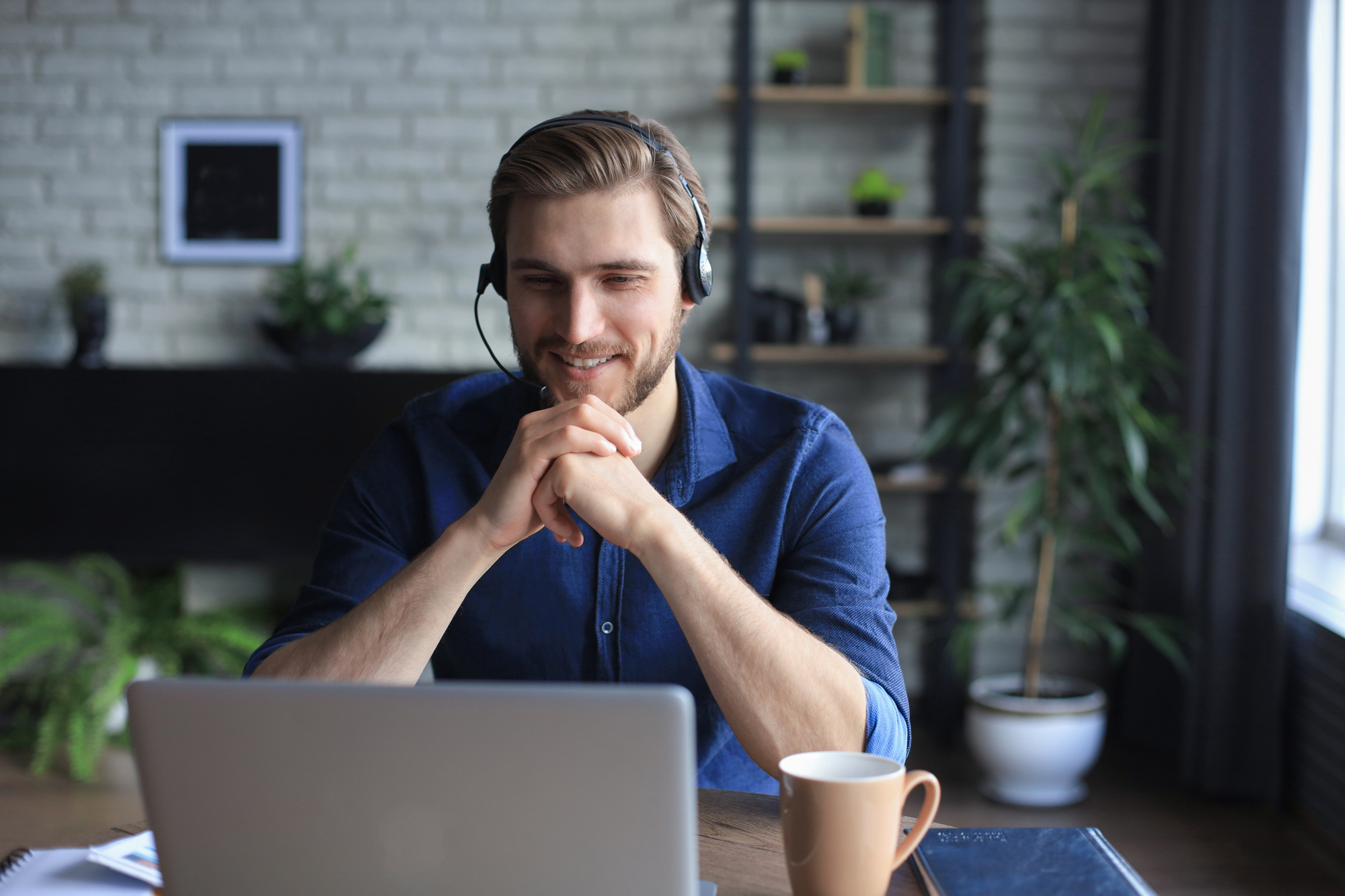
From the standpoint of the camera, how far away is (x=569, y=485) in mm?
1116

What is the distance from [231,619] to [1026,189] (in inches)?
108

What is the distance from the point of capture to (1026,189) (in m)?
3.37

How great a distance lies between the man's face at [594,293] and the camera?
1261 millimetres

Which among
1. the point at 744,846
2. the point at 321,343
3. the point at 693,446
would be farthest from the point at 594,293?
the point at 321,343

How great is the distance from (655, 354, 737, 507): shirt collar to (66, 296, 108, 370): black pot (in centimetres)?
254

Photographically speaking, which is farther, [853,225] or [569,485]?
[853,225]

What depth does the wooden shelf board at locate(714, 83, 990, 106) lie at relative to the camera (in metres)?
3.29

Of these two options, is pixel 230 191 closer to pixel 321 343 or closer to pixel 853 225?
pixel 321 343

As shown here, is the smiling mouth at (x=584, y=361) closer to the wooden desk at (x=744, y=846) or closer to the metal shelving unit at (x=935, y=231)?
the wooden desk at (x=744, y=846)

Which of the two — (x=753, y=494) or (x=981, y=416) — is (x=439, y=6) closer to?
(x=981, y=416)

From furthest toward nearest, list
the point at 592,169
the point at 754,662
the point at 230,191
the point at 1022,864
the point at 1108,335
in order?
the point at 230,191 < the point at 1108,335 < the point at 592,169 < the point at 754,662 < the point at 1022,864

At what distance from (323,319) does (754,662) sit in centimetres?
253

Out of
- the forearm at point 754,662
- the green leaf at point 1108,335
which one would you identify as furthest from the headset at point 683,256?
the green leaf at point 1108,335

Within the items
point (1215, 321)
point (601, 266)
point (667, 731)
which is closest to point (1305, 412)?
point (1215, 321)
